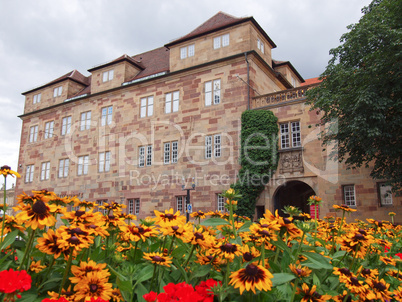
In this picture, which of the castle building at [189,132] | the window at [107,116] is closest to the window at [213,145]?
the castle building at [189,132]

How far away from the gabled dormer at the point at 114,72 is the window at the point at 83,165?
5713 mm

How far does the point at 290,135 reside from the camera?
19.6 metres

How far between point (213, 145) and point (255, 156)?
3.20 metres

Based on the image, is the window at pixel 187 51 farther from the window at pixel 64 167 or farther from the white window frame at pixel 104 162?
the window at pixel 64 167

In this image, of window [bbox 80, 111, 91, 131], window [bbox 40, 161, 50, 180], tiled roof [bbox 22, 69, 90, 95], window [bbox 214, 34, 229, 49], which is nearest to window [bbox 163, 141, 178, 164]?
window [bbox 214, 34, 229, 49]

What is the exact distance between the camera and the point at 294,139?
19609 mm

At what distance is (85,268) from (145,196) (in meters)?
22.2

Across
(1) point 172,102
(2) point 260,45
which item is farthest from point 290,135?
(1) point 172,102

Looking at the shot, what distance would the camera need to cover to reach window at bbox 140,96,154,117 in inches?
990

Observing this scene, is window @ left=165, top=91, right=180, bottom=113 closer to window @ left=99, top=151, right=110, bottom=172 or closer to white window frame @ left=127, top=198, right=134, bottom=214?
window @ left=99, top=151, right=110, bottom=172

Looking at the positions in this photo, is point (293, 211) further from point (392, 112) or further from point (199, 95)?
point (199, 95)

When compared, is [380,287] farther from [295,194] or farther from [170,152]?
[295,194]

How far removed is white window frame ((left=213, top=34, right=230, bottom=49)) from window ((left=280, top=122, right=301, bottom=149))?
7.01 metres

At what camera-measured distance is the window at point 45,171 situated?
30.2 m
